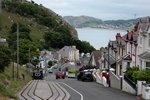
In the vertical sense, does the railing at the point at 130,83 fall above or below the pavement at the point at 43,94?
above

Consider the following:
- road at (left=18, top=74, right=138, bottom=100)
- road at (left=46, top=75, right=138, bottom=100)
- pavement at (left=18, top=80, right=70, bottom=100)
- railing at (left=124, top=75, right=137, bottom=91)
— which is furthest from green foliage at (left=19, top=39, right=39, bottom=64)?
railing at (left=124, top=75, right=137, bottom=91)

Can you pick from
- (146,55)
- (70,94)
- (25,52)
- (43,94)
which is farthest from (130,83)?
(25,52)

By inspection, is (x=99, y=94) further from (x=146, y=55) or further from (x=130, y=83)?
(x=146, y=55)

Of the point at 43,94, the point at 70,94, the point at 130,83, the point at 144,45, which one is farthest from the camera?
the point at 144,45

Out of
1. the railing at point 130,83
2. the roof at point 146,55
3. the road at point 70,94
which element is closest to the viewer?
the road at point 70,94

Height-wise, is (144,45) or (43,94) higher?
(144,45)

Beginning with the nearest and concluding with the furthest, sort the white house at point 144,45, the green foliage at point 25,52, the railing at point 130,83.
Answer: the railing at point 130,83 → the white house at point 144,45 → the green foliage at point 25,52

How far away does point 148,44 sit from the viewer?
155 feet

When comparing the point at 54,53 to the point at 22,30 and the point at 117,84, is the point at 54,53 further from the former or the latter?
the point at 117,84

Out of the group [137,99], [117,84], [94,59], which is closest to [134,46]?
[117,84]

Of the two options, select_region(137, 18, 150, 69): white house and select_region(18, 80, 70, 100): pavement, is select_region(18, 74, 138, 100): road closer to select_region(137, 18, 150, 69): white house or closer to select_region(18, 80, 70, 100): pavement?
select_region(18, 80, 70, 100): pavement

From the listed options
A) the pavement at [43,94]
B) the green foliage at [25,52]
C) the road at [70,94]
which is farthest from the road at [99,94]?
the green foliage at [25,52]

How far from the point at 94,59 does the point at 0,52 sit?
68.8 metres

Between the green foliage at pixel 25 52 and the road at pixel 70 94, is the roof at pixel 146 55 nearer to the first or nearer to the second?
the road at pixel 70 94
